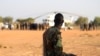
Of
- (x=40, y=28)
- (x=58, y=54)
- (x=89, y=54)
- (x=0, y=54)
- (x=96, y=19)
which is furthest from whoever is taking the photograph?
(x=96, y=19)

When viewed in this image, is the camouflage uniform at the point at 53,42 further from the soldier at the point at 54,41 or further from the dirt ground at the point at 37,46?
the dirt ground at the point at 37,46

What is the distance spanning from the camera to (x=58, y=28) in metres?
4.74

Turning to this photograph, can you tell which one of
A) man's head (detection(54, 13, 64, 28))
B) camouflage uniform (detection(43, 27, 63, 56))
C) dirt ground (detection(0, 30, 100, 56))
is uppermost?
man's head (detection(54, 13, 64, 28))

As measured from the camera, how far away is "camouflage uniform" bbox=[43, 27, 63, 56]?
4.64 metres

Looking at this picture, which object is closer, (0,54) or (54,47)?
(54,47)

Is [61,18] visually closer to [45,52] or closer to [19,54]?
[45,52]

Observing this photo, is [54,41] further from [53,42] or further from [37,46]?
[37,46]

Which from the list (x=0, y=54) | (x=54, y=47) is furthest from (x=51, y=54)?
(x=0, y=54)

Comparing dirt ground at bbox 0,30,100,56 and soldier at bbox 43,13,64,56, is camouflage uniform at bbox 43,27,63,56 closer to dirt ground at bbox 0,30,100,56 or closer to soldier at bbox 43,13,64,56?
soldier at bbox 43,13,64,56

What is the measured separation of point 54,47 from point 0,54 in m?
9.55

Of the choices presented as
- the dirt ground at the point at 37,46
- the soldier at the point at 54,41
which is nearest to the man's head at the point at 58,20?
the soldier at the point at 54,41

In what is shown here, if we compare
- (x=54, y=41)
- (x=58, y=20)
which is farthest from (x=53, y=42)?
(x=58, y=20)

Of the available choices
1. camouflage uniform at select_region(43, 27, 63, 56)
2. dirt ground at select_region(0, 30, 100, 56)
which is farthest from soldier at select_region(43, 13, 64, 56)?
dirt ground at select_region(0, 30, 100, 56)

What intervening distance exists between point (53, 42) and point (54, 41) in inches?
0.9
